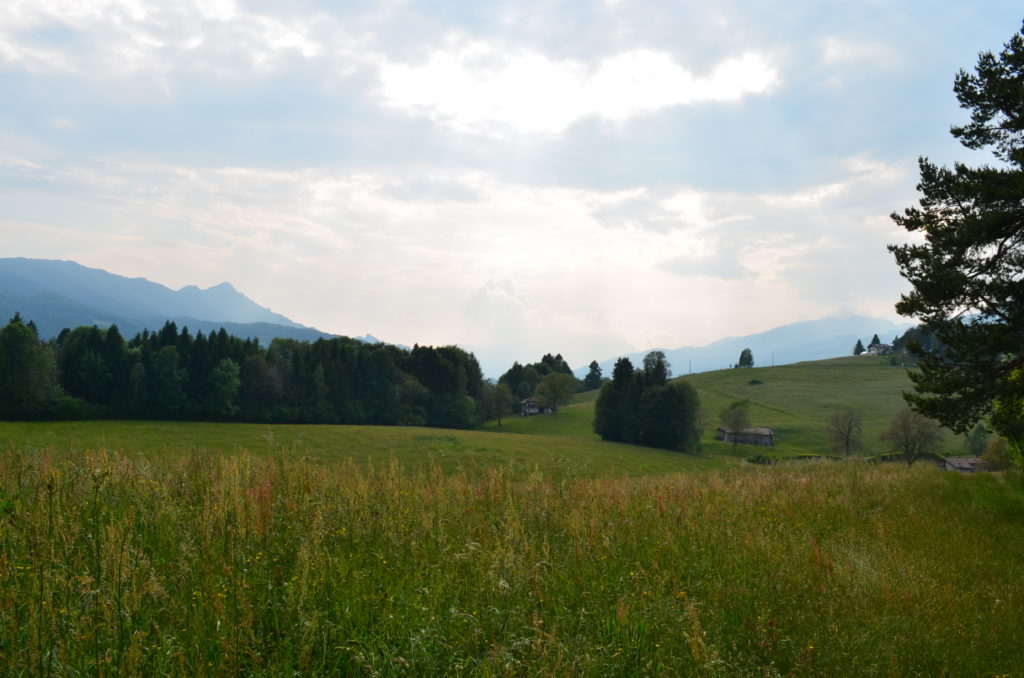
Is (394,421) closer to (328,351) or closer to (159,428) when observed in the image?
(328,351)

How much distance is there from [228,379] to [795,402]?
108095mm

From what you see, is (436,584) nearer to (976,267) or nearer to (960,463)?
(976,267)

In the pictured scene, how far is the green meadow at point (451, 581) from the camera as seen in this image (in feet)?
12.8

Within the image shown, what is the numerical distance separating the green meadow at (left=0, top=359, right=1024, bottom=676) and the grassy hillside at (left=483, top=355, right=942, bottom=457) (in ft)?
259

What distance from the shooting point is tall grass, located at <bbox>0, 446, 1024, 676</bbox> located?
389 cm

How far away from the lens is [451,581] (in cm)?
525

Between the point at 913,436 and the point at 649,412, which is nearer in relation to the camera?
the point at 913,436

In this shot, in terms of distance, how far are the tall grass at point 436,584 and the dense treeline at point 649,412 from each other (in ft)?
228

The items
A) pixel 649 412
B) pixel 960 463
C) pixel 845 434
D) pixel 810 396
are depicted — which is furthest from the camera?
pixel 810 396

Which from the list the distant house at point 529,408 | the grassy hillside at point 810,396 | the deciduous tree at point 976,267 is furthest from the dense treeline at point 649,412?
the deciduous tree at point 976,267

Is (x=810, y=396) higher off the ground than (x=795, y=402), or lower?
higher

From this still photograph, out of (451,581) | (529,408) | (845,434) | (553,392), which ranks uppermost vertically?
(451,581)

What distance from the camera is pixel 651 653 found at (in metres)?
4.62

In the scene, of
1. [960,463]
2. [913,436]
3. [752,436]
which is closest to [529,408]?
[752,436]
